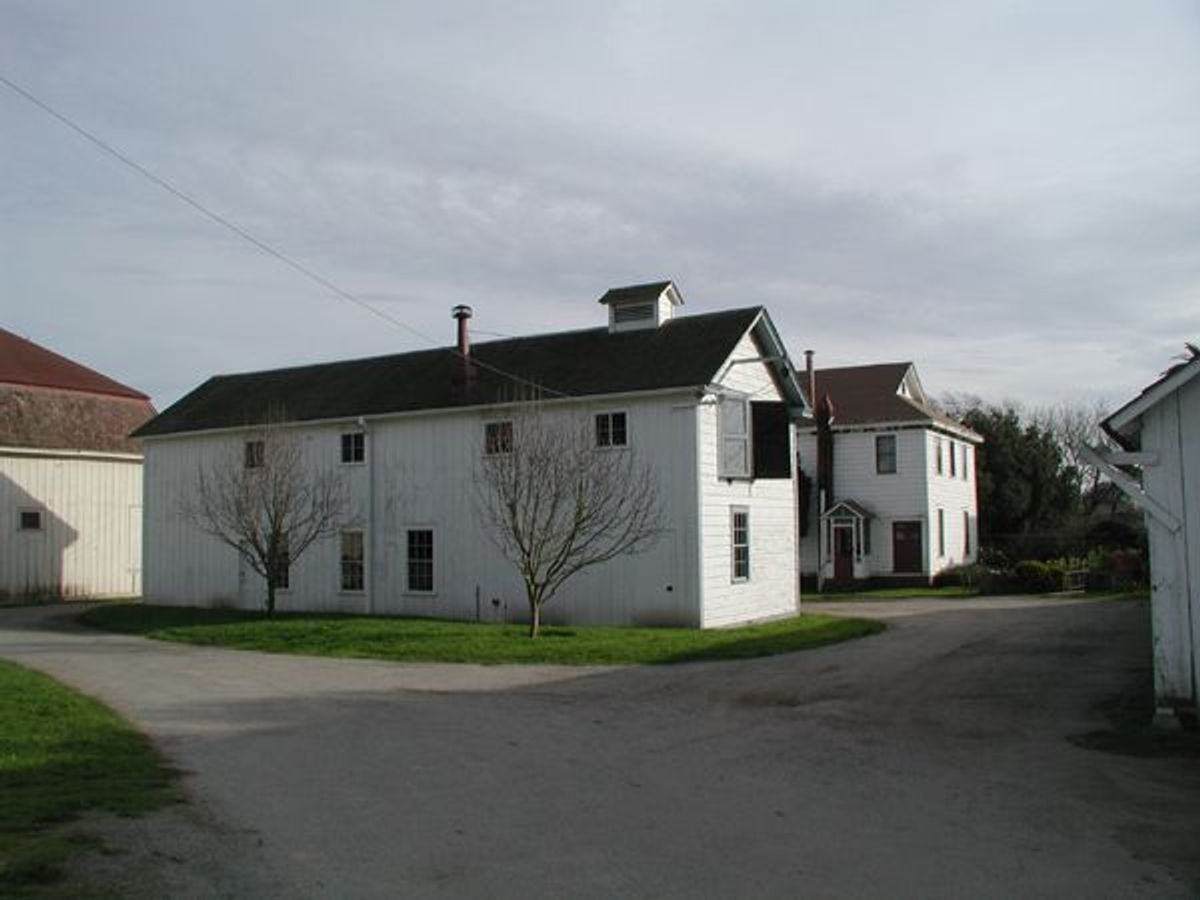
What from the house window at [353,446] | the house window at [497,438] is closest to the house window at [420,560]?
the house window at [353,446]

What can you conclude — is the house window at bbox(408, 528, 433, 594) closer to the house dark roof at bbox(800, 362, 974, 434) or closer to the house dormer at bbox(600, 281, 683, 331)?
the house dormer at bbox(600, 281, 683, 331)

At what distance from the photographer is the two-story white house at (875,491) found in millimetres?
39875

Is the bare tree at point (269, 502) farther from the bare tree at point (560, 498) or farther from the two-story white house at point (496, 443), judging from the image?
the bare tree at point (560, 498)

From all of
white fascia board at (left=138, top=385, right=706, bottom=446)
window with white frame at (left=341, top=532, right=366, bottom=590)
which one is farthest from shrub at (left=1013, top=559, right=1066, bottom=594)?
window with white frame at (left=341, top=532, right=366, bottom=590)

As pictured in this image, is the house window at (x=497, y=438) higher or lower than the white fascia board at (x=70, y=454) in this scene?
lower

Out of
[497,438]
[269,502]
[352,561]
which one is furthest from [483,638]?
[352,561]

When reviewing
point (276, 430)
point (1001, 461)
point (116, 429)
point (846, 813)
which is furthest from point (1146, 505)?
point (1001, 461)

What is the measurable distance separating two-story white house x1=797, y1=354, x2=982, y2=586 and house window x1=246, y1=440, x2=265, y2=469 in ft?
65.0

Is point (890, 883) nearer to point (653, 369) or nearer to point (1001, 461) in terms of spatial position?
point (653, 369)

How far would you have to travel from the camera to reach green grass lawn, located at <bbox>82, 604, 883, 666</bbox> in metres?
18.6

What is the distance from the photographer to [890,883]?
6.35 m

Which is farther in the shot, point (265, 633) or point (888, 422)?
point (888, 422)

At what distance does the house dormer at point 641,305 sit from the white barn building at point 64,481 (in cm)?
1858

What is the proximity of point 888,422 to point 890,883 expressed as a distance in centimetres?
3489
